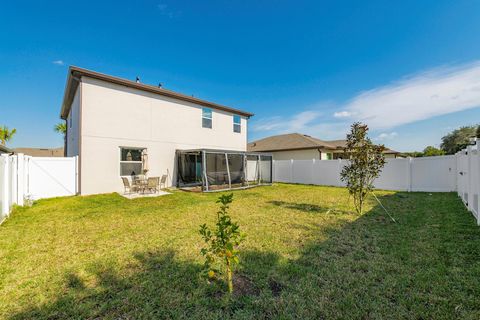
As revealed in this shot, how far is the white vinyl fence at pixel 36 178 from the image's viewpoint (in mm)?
6367

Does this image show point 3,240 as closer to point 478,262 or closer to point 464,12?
point 478,262

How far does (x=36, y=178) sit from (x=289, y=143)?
19.8 meters

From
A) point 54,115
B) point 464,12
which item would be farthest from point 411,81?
point 54,115

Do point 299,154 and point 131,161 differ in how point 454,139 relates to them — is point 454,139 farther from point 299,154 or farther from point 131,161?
point 131,161

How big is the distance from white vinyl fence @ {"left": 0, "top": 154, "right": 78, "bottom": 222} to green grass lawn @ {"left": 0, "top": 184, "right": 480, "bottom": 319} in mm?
1454

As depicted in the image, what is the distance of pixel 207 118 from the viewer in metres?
15.0

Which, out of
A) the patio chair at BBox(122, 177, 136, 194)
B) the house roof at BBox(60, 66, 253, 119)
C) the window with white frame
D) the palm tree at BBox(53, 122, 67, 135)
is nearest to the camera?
the house roof at BBox(60, 66, 253, 119)

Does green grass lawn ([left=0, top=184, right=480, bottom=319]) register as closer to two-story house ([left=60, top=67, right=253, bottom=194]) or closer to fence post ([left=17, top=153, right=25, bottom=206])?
fence post ([left=17, top=153, right=25, bottom=206])

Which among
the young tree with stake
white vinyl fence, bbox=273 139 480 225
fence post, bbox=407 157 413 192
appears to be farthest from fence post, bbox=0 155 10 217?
fence post, bbox=407 157 413 192

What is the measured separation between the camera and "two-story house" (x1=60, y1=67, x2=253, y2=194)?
9.91 m

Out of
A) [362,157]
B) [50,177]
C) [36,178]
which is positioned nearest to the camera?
[362,157]

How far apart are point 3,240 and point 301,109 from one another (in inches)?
830

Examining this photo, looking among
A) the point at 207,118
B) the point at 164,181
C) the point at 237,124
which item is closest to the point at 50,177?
the point at 164,181

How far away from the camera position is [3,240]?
441cm
